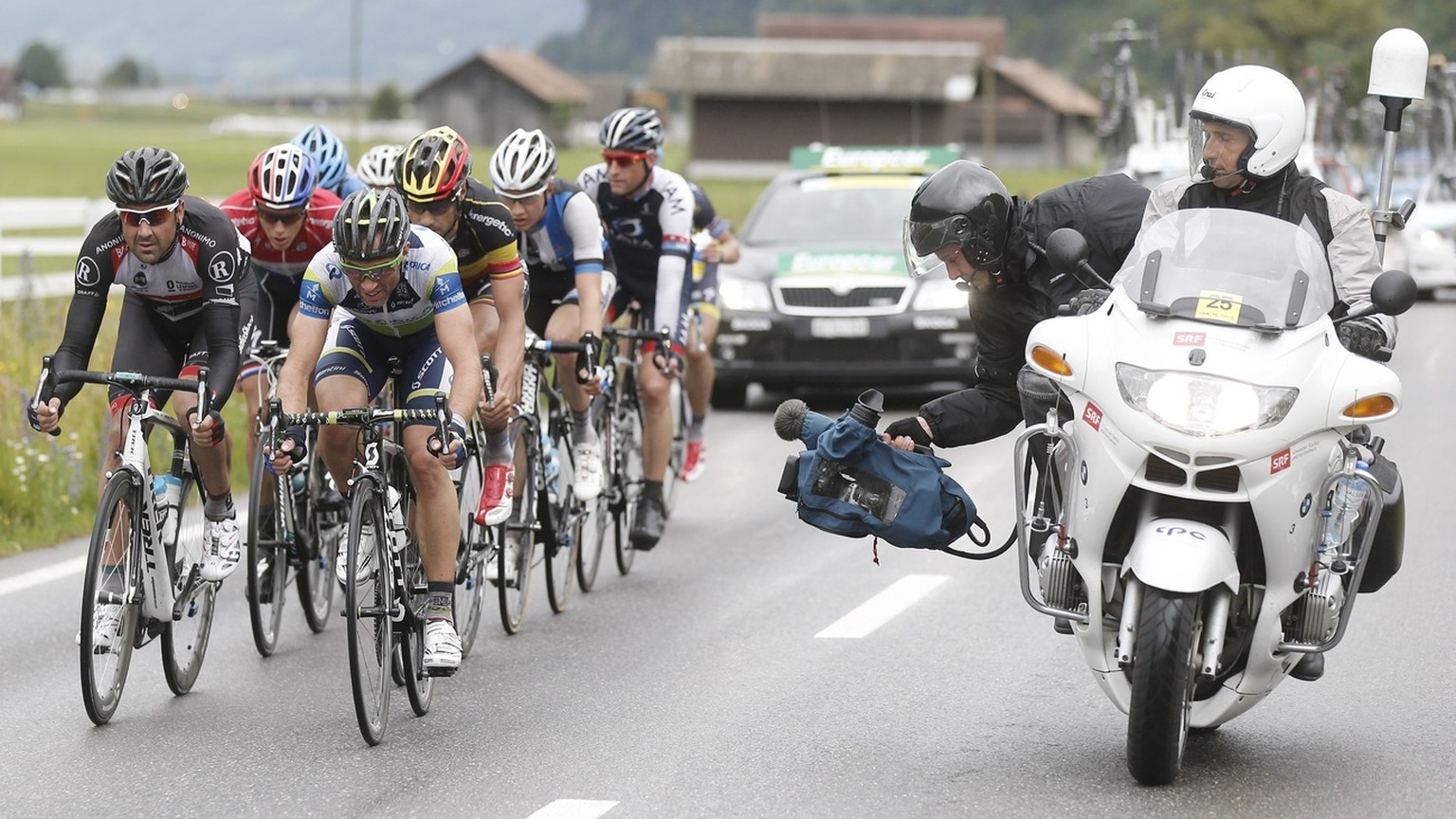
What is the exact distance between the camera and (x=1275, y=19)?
87688 millimetres

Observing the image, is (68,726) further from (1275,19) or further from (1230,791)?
(1275,19)

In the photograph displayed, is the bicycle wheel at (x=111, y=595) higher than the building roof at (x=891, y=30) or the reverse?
the reverse

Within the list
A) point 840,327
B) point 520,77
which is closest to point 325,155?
point 840,327

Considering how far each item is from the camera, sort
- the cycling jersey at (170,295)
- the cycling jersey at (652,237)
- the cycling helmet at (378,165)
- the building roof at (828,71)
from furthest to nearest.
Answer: the building roof at (828,71) → the cycling jersey at (652,237) → the cycling helmet at (378,165) → the cycling jersey at (170,295)

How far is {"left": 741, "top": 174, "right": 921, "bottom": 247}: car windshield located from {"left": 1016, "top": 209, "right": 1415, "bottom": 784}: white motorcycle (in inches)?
441

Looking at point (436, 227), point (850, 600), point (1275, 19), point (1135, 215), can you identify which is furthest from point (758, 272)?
point (1275, 19)

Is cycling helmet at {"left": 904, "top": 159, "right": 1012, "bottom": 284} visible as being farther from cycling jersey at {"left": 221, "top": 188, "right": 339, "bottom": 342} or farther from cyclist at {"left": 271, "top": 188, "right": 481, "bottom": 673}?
cycling jersey at {"left": 221, "top": 188, "right": 339, "bottom": 342}

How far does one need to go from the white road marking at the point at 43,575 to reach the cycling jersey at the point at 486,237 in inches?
102

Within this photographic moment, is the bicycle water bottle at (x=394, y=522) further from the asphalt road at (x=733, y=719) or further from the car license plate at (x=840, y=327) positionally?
the car license plate at (x=840, y=327)

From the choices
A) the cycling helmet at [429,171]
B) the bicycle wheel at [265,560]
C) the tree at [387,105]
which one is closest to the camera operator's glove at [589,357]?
the cycling helmet at [429,171]

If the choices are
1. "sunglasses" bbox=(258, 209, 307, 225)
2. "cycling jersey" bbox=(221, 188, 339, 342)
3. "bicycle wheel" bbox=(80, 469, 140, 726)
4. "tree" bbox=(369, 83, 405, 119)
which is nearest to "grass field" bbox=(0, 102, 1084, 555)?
"cycling jersey" bbox=(221, 188, 339, 342)

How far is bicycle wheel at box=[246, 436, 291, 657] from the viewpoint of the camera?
8.09m

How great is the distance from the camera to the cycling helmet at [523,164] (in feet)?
30.2

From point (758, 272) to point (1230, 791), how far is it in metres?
11.0
